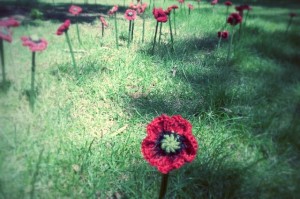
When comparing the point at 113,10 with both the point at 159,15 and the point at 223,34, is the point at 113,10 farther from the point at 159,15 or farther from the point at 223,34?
the point at 223,34

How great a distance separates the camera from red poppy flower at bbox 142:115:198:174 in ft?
3.30

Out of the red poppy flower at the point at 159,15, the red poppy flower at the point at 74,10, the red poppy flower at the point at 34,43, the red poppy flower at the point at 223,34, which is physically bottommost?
the red poppy flower at the point at 223,34

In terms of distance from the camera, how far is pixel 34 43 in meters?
1.12

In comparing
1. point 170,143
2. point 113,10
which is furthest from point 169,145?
point 113,10

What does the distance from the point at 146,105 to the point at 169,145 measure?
88cm

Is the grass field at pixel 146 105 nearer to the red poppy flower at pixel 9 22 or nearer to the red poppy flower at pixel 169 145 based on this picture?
the red poppy flower at pixel 9 22

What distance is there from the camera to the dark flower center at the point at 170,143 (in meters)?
1.01

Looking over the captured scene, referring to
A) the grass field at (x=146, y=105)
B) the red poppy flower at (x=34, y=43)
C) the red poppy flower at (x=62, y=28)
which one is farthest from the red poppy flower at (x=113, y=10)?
the red poppy flower at (x=34, y=43)

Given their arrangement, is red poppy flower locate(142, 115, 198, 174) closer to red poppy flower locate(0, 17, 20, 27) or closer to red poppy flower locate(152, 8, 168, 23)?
red poppy flower locate(0, 17, 20, 27)

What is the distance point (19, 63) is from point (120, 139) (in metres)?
0.67

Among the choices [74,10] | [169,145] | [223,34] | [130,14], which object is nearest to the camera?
[169,145]

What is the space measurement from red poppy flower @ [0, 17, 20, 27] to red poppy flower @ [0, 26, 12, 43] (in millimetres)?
14

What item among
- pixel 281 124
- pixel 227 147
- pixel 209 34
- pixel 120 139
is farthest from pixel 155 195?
pixel 209 34

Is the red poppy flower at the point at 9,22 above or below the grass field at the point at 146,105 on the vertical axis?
above
